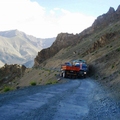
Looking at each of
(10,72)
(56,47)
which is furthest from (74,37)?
(10,72)

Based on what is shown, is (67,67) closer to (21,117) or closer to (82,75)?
(82,75)

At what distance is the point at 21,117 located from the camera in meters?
11.6

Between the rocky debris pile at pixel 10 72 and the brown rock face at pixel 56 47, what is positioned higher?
the brown rock face at pixel 56 47

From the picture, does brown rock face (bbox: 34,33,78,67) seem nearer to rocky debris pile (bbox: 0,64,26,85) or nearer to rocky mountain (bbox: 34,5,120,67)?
rocky mountain (bbox: 34,5,120,67)

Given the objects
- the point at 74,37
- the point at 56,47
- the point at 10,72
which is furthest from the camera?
the point at 74,37

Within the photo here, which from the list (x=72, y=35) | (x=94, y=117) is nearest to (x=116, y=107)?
(x=94, y=117)

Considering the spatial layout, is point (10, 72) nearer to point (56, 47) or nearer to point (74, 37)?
point (56, 47)

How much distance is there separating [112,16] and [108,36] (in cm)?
4189

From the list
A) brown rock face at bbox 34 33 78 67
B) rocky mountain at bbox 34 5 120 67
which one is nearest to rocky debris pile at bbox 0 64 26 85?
brown rock face at bbox 34 33 78 67

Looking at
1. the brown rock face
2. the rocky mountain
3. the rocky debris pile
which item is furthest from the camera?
the brown rock face

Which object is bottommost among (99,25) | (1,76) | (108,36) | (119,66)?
(1,76)

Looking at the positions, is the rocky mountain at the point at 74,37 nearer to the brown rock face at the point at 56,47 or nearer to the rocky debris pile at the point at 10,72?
the brown rock face at the point at 56,47

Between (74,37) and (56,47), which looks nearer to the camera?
(56,47)

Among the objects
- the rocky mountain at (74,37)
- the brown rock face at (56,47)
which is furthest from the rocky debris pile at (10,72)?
the rocky mountain at (74,37)
